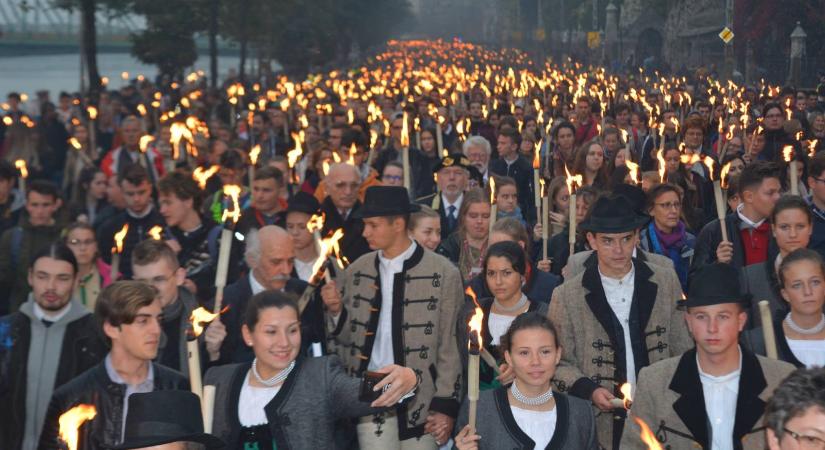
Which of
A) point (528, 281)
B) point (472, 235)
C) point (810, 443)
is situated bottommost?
point (810, 443)

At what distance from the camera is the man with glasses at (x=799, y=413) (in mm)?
4090

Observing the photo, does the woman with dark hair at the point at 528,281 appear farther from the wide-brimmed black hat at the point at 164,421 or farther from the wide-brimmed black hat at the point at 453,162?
the wide-brimmed black hat at the point at 164,421

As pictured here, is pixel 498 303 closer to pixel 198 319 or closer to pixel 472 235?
pixel 472 235

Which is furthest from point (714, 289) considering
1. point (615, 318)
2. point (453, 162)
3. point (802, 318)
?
point (453, 162)

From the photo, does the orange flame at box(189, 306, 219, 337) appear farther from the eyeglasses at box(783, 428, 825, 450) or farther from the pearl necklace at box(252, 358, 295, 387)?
the eyeglasses at box(783, 428, 825, 450)

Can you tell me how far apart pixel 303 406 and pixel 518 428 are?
1.00 meters

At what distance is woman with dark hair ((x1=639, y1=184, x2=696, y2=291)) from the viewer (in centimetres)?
990

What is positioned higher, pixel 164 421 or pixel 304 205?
pixel 304 205

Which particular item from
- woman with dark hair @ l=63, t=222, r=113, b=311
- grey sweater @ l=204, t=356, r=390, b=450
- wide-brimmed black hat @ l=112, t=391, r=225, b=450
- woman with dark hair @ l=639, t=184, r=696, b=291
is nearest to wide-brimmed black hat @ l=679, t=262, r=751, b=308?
grey sweater @ l=204, t=356, r=390, b=450

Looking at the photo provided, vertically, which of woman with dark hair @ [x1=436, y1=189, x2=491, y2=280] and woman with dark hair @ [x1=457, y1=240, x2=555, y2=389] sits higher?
woman with dark hair @ [x1=436, y1=189, x2=491, y2=280]

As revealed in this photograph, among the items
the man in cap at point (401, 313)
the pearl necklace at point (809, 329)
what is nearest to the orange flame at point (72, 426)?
the man in cap at point (401, 313)

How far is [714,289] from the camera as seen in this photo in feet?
19.5

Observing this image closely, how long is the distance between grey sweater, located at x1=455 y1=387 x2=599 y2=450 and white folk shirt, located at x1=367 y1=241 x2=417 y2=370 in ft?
4.50

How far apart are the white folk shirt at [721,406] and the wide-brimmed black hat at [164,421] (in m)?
2.31
